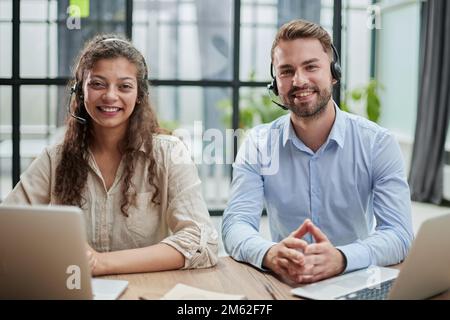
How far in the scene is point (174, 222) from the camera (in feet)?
5.48

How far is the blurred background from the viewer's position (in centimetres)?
281

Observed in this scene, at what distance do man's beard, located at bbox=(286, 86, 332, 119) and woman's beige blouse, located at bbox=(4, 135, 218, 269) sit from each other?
14.8 inches

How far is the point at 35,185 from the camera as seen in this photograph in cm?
172

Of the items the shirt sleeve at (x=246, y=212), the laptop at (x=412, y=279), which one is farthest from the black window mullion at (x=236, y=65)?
the laptop at (x=412, y=279)

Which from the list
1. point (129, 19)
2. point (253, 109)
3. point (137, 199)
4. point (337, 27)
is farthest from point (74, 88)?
point (253, 109)

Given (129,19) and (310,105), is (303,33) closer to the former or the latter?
(310,105)

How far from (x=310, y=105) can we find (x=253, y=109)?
355cm

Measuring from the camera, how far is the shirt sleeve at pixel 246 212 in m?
1.52

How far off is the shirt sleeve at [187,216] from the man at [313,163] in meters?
0.12

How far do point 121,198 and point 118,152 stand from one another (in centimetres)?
16

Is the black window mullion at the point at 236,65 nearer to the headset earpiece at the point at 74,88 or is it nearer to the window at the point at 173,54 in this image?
the window at the point at 173,54

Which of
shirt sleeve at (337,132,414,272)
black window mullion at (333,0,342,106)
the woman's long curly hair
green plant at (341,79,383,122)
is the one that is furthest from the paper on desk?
green plant at (341,79,383,122)

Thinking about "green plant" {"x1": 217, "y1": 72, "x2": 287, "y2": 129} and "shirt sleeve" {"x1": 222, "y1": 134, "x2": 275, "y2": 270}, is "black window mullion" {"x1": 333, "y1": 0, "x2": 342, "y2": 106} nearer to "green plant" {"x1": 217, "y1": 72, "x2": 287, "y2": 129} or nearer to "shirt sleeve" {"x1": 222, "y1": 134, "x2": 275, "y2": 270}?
"shirt sleeve" {"x1": 222, "y1": 134, "x2": 275, "y2": 270}
